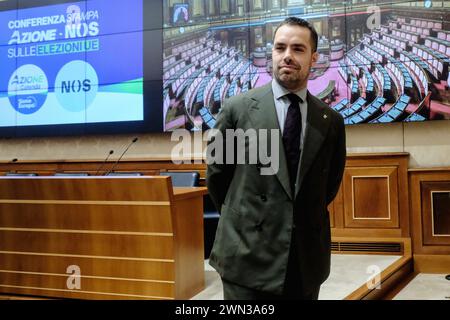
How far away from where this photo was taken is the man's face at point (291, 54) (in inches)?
42.3

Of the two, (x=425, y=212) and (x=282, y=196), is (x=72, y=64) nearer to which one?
(x=425, y=212)

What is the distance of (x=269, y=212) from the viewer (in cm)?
105

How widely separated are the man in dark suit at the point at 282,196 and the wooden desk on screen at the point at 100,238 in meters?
1.40

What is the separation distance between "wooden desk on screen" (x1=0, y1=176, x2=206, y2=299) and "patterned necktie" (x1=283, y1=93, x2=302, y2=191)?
1.44 metres

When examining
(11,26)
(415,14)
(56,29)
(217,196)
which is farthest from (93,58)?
(217,196)

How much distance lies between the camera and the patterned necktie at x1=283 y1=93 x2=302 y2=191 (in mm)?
1078

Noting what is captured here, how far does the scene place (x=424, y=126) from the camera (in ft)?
13.5

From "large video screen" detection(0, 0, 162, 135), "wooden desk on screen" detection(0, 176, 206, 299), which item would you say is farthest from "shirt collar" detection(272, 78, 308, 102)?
"large video screen" detection(0, 0, 162, 135)

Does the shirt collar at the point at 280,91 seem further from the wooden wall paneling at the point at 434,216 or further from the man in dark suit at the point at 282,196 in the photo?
the wooden wall paneling at the point at 434,216

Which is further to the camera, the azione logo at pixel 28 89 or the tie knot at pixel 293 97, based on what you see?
the azione logo at pixel 28 89

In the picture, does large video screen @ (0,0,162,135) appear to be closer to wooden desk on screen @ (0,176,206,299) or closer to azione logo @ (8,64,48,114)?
azione logo @ (8,64,48,114)

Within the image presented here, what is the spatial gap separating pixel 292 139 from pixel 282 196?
15 centimetres

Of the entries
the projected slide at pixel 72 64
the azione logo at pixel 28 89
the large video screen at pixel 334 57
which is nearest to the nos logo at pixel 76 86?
the projected slide at pixel 72 64

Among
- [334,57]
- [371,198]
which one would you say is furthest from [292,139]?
[334,57]
